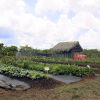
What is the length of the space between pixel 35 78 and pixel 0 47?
11914mm

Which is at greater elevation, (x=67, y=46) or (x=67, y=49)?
(x=67, y=46)

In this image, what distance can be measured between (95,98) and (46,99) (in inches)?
53.0

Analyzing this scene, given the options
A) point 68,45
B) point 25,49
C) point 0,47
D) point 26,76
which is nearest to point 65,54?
point 68,45

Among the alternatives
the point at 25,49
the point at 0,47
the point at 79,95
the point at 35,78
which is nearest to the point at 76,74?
the point at 35,78

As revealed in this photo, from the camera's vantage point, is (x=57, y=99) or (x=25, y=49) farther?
(x=25, y=49)

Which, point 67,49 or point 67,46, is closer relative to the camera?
point 67,49

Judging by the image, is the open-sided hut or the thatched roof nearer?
the thatched roof

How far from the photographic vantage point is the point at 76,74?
5898mm

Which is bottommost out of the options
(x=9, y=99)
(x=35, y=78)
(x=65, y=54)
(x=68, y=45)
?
(x=9, y=99)

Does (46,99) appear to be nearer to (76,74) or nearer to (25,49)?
(76,74)

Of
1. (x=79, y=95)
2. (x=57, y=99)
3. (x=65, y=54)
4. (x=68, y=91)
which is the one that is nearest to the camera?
(x=57, y=99)

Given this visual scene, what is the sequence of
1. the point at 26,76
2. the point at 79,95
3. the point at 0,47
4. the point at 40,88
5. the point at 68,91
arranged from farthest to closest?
the point at 0,47, the point at 26,76, the point at 40,88, the point at 68,91, the point at 79,95

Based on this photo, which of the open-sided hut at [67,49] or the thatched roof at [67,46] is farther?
the open-sided hut at [67,49]

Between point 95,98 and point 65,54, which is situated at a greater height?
point 65,54
